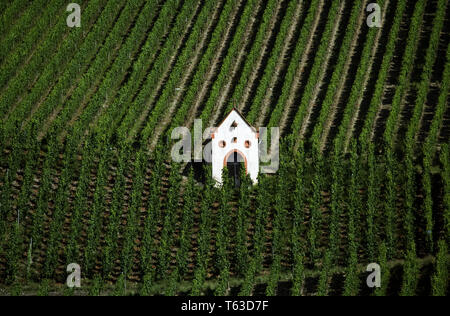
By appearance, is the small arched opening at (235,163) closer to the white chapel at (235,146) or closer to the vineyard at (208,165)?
the white chapel at (235,146)

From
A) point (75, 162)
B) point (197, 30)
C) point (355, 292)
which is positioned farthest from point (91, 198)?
point (197, 30)

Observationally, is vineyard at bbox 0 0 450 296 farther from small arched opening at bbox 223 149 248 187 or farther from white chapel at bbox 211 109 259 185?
white chapel at bbox 211 109 259 185

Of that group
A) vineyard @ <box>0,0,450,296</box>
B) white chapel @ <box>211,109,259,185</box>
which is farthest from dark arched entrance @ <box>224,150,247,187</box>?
vineyard @ <box>0,0,450,296</box>

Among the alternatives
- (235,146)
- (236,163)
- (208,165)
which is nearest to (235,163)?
(236,163)

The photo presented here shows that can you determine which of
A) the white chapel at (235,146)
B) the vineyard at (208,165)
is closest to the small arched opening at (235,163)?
the white chapel at (235,146)

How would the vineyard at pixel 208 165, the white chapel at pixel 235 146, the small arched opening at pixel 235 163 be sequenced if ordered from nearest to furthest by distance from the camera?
the vineyard at pixel 208 165 → the white chapel at pixel 235 146 → the small arched opening at pixel 235 163

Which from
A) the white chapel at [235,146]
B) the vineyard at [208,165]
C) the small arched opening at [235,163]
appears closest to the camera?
the vineyard at [208,165]
